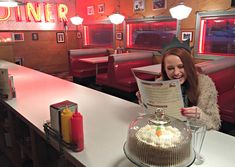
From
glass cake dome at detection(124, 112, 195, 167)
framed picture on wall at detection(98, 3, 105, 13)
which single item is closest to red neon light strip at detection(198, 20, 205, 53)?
framed picture on wall at detection(98, 3, 105, 13)

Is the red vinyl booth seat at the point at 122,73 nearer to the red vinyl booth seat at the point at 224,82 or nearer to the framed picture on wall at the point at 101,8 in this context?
the red vinyl booth seat at the point at 224,82

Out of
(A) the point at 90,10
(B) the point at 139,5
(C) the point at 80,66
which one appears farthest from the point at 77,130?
(A) the point at 90,10

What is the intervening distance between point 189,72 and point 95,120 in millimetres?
724

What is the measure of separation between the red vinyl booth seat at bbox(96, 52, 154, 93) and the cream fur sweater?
2528 millimetres

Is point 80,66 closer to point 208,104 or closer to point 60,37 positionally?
point 60,37

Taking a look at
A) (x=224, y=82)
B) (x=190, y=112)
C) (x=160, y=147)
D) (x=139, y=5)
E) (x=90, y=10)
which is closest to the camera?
(x=160, y=147)

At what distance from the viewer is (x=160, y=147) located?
0.81 metres

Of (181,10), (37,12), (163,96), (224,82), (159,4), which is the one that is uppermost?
(37,12)

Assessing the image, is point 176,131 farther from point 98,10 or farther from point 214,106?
point 98,10

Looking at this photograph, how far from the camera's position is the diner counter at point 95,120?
3.36 ft

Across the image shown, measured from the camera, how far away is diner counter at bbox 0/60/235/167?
3.36ft

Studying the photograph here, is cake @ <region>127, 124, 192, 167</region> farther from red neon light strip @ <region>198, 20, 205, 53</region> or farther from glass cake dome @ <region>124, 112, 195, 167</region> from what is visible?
red neon light strip @ <region>198, 20, 205, 53</region>

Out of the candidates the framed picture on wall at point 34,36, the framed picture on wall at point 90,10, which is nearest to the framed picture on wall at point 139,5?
the framed picture on wall at point 90,10

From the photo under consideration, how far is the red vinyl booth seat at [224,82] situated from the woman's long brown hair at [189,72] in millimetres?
1176
